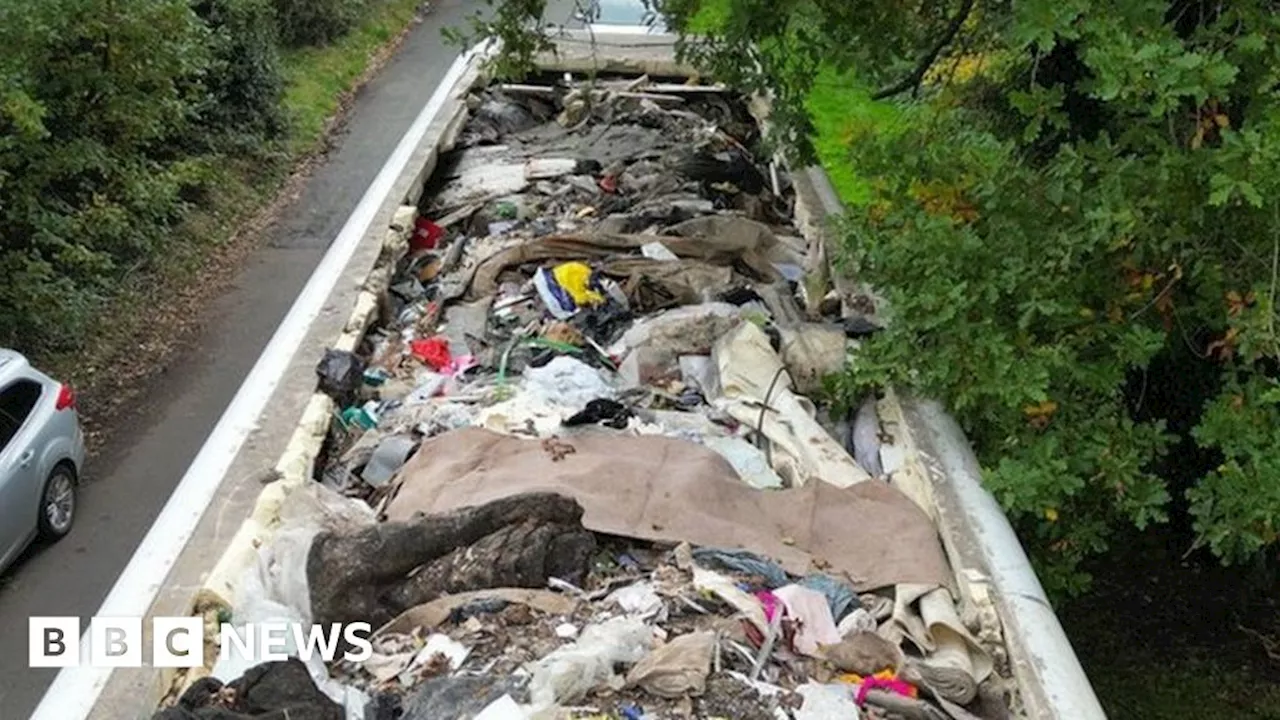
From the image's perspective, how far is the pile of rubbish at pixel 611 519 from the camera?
454 cm

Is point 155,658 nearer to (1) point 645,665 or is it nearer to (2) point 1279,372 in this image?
(1) point 645,665

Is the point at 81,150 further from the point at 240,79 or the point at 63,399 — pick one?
the point at 240,79

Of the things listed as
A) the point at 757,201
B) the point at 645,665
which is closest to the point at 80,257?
the point at 757,201

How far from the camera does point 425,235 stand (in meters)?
10.4

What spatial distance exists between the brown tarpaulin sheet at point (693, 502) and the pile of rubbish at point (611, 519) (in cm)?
1

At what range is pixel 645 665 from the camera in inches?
179

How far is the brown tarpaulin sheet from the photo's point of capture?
18.2ft

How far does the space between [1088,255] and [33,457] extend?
8.13 m

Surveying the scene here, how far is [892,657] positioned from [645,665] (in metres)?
0.95

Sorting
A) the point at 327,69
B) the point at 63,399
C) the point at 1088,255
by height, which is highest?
the point at 1088,255

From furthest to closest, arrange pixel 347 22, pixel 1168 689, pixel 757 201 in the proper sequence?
pixel 347 22
pixel 757 201
pixel 1168 689

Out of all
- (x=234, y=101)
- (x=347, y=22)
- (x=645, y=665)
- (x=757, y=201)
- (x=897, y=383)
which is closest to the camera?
(x=645, y=665)

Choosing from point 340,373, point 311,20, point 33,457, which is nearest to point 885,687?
point 340,373

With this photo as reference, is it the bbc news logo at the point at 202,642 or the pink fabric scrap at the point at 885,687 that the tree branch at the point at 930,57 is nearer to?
the pink fabric scrap at the point at 885,687
